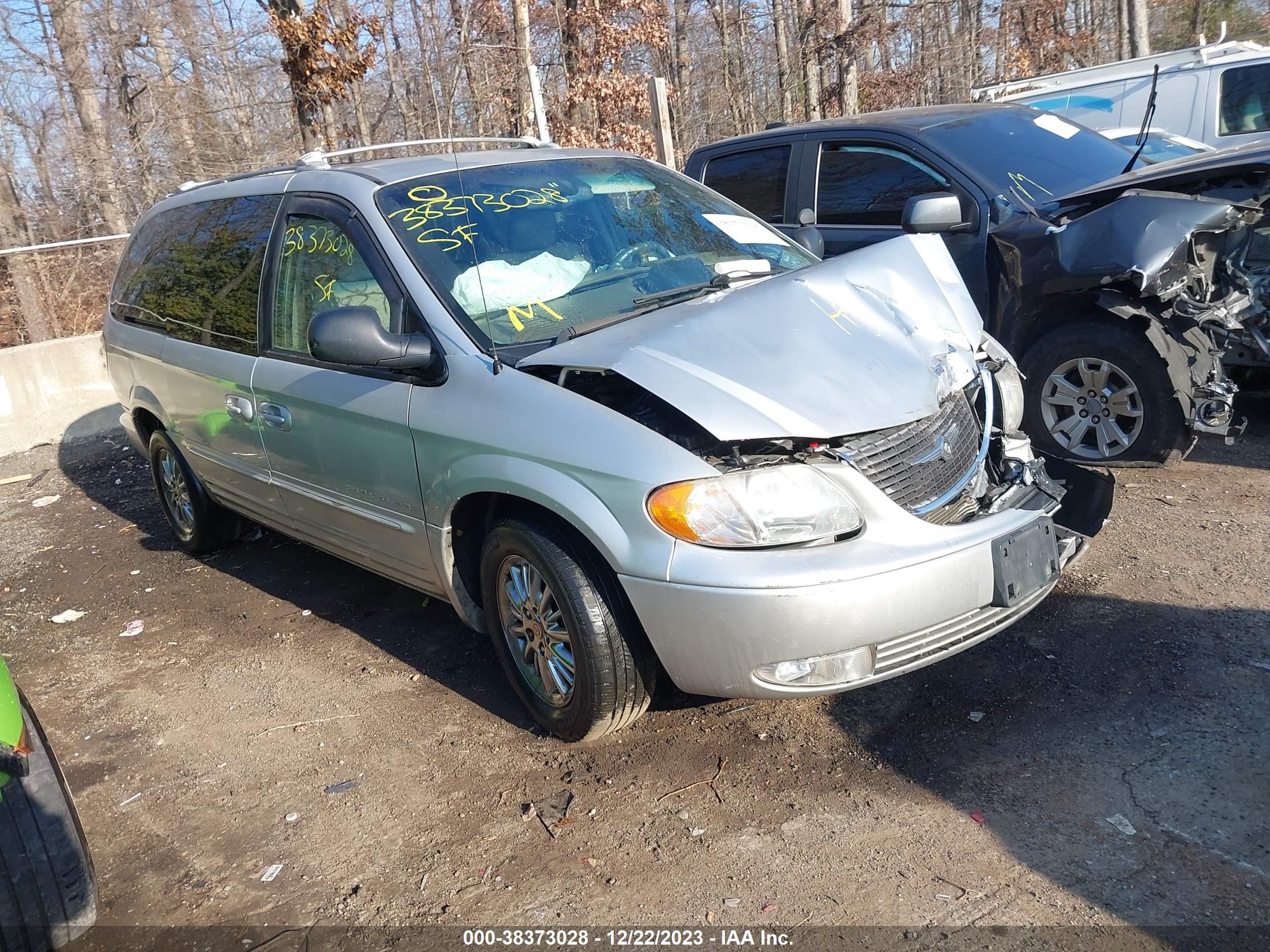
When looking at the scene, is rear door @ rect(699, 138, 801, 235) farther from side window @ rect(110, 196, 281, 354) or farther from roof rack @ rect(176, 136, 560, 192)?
side window @ rect(110, 196, 281, 354)

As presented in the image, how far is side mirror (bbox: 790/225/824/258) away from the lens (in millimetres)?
4625

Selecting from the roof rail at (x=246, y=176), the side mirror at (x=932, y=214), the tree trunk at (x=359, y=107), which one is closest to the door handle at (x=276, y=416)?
the roof rail at (x=246, y=176)

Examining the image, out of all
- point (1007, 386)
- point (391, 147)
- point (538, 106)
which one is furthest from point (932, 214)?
point (538, 106)

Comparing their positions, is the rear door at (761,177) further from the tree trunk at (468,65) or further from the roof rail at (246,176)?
the tree trunk at (468,65)

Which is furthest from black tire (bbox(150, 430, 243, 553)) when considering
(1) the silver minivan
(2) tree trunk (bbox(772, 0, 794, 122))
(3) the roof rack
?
(2) tree trunk (bbox(772, 0, 794, 122))

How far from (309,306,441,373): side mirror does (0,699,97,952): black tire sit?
1.40 meters

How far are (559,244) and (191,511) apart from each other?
123 inches

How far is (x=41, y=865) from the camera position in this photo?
2.61m

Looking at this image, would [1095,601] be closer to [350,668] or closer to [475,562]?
[475,562]

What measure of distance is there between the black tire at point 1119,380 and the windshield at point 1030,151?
98 cm

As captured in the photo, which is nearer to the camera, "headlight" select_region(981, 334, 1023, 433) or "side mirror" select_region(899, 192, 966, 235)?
"headlight" select_region(981, 334, 1023, 433)

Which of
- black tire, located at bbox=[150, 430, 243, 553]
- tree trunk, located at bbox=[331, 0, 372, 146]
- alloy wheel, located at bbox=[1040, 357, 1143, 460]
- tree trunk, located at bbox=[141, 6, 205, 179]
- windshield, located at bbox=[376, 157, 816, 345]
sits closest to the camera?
windshield, located at bbox=[376, 157, 816, 345]

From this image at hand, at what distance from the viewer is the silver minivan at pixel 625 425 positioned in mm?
2842

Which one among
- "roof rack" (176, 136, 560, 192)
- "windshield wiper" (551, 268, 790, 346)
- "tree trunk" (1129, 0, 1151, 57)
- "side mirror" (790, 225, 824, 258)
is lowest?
"windshield wiper" (551, 268, 790, 346)
